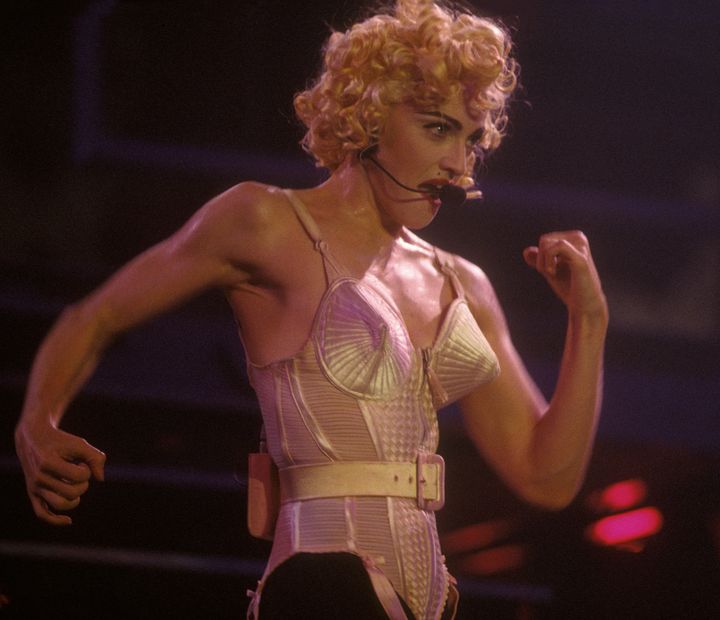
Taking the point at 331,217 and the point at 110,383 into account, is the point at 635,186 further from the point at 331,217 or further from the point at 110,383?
the point at 331,217

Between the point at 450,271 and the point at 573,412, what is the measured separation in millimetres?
334

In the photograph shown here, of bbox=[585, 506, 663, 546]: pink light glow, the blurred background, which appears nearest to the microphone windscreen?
the blurred background

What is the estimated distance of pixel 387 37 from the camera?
199cm

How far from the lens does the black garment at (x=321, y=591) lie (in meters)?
1.64

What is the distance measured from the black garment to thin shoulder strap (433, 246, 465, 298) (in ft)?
1.81

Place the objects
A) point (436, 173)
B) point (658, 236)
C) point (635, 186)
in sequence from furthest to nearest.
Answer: point (658, 236) → point (635, 186) → point (436, 173)

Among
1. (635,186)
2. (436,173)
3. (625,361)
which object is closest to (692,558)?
(625,361)

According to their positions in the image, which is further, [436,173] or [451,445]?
[451,445]

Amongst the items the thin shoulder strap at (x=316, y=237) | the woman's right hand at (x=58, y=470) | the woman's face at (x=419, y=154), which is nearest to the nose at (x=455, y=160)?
the woman's face at (x=419, y=154)

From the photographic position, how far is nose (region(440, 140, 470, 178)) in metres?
1.93

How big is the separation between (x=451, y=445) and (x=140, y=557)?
0.99 metres

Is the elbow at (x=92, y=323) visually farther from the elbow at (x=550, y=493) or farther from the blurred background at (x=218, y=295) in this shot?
the blurred background at (x=218, y=295)

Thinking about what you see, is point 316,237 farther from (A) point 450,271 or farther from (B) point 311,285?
(A) point 450,271

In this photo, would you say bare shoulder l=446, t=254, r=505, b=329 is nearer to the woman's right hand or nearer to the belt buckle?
the belt buckle
